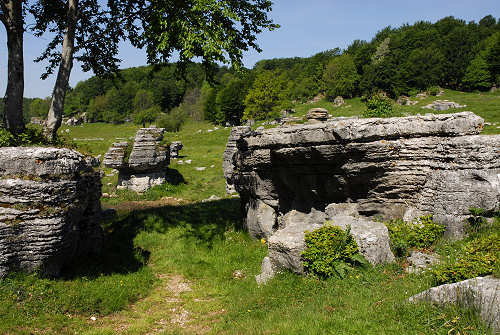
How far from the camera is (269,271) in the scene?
9.84m

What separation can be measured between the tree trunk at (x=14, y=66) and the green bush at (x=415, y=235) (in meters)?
13.3

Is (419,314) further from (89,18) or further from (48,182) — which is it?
(89,18)

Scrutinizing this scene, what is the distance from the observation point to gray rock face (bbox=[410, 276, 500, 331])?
4784 millimetres

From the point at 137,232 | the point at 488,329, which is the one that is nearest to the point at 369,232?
the point at 488,329

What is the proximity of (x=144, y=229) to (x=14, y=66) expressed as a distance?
8.70 metres

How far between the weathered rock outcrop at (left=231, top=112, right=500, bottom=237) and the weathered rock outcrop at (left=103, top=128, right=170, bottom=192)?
16114 millimetres

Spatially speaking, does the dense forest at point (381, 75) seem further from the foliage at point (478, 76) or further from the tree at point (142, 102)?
the tree at point (142, 102)

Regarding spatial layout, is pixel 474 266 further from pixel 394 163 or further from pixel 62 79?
pixel 62 79

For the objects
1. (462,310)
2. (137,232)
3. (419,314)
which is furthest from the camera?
(137,232)

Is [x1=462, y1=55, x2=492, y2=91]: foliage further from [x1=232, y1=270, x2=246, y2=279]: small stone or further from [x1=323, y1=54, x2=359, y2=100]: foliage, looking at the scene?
[x1=232, y1=270, x2=246, y2=279]: small stone

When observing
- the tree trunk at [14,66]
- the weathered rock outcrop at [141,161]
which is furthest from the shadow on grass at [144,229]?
the weathered rock outcrop at [141,161]

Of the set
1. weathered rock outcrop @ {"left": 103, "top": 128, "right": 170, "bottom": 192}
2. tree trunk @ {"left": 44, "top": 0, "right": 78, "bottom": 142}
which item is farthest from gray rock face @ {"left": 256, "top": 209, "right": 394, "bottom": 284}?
weathered rock outcrop @ {"left": 103, "top": 128, "right": 170, "bottom": 192}

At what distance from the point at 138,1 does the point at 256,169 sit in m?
9.86

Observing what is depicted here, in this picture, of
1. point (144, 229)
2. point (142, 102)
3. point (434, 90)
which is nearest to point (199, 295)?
point (144, 229)
